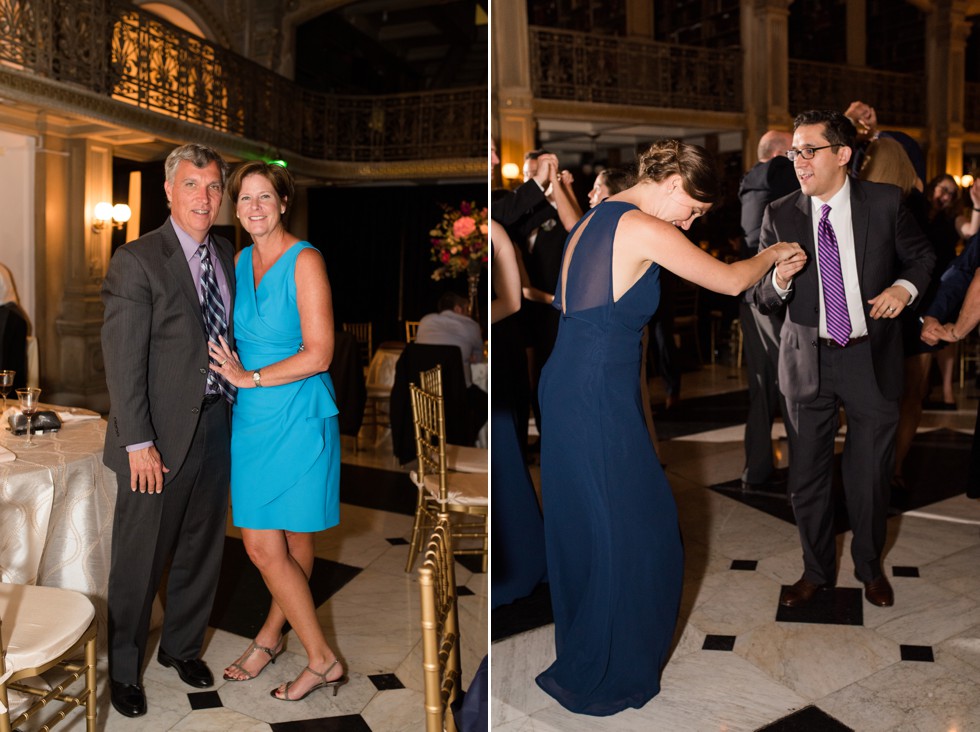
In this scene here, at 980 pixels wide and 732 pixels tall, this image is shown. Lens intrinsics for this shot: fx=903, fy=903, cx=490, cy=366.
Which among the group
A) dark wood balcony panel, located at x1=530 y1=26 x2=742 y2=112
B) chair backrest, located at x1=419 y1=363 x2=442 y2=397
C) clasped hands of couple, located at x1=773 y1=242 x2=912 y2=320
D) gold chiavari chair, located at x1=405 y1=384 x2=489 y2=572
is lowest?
gold chiavari chair, located at x1=405 y1=384 x2=489 y2=572

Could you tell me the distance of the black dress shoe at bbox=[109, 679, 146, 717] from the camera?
2541 mm

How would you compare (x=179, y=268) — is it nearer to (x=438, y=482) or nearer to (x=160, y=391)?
(x=160, y=391)

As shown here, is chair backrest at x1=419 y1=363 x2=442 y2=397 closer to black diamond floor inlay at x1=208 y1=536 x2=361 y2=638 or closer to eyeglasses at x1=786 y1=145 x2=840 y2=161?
black diamond floor inlay at x1=208 y1=536 x2=361 y2=638

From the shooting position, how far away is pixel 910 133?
3123mm

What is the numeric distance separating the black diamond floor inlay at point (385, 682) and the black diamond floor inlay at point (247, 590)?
22.1 inches

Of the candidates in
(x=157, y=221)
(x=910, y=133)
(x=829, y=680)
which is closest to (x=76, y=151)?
(x=157, y=221)

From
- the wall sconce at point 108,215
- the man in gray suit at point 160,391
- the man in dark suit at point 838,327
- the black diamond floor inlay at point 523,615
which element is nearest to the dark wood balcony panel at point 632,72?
the man in dark suit at point 838,327

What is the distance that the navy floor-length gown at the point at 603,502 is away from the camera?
6.60 ft

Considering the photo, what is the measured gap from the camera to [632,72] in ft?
8.05

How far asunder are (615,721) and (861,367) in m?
1.36

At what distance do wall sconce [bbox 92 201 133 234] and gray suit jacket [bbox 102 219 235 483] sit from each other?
7.13 meters

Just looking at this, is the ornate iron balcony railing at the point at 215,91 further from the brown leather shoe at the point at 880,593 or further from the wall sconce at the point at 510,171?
the brown leather shoe at the point at 880,593

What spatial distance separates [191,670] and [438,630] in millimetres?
1799

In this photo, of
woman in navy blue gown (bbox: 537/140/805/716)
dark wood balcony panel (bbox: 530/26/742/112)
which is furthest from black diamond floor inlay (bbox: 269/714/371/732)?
dark wood balcony panel (bbox: 530/26/742/112)
